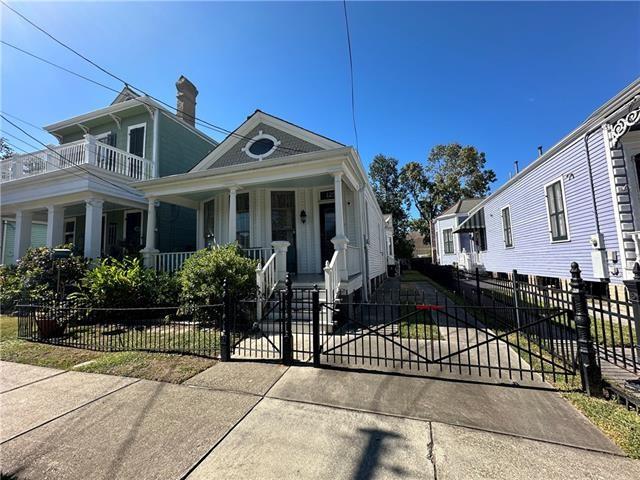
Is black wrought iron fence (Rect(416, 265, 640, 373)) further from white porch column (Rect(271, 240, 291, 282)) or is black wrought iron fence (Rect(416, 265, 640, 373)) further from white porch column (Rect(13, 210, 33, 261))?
white porch column (Rect(13, 210, 33, 261))

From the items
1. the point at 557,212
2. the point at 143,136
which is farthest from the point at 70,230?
the point at 557,212

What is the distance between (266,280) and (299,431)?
4412mm

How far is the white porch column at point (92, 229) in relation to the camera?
1011cm

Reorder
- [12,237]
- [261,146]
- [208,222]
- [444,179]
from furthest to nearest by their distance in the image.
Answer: [444,179], [12,237], [208,222], [261,146]

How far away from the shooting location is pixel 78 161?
10562 mm

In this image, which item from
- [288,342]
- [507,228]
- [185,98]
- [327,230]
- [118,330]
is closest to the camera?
[288,342]

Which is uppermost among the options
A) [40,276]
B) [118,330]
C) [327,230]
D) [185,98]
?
[185,98]

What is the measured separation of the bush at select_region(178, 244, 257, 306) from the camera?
21.1 feet

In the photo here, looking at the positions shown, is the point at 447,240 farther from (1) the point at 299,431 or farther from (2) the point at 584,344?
(1) the point at 299,431

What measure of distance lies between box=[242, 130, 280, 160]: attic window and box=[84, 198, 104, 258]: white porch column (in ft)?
19.2

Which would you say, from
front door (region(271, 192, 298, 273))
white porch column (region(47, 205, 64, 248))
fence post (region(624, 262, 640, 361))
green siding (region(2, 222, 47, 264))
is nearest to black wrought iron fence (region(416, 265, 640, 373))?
fence post (region(624, 262, 640, 361))

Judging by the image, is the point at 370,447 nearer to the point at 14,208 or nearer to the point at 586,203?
the point at 586,203

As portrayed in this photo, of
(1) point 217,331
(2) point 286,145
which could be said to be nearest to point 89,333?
(1) point 217,331

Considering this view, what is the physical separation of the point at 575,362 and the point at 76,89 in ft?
46.8
